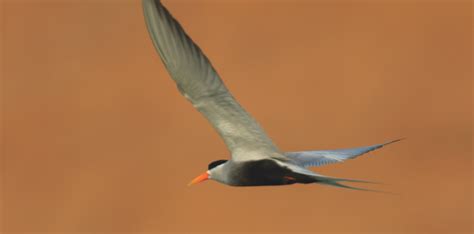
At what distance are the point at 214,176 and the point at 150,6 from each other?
1.30 metres

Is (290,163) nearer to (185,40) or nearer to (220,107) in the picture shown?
(220,107)

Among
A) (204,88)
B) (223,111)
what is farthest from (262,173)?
(204,88)

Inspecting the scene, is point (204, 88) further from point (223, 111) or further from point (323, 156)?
point (323, 156)

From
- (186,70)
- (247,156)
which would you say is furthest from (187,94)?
(247,156)

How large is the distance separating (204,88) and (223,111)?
0.18 metres

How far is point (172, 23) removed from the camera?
5633 millimetres

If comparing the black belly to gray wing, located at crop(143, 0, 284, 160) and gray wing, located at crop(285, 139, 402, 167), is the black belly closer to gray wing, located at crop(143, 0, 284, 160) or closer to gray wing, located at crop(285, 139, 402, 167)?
gray wing, located at crop(143, 0, 284, 160)

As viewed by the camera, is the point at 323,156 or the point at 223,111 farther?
the point at 323,156

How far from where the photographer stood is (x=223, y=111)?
19.1 ft

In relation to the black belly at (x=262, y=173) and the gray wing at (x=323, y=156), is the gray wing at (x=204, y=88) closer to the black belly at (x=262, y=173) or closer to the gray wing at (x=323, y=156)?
the black belly at (x=262, y=173)

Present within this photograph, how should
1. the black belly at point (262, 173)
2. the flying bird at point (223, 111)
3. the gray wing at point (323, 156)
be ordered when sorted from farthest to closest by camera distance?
the gray wing at point (323, 156) < the black belly at point (262, 173) < the flying bird at point (223, 111)

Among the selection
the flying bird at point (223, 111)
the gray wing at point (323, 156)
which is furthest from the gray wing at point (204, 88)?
the gray wing at point (323, 156)

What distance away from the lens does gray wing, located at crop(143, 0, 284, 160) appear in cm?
566

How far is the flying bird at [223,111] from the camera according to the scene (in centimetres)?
566
